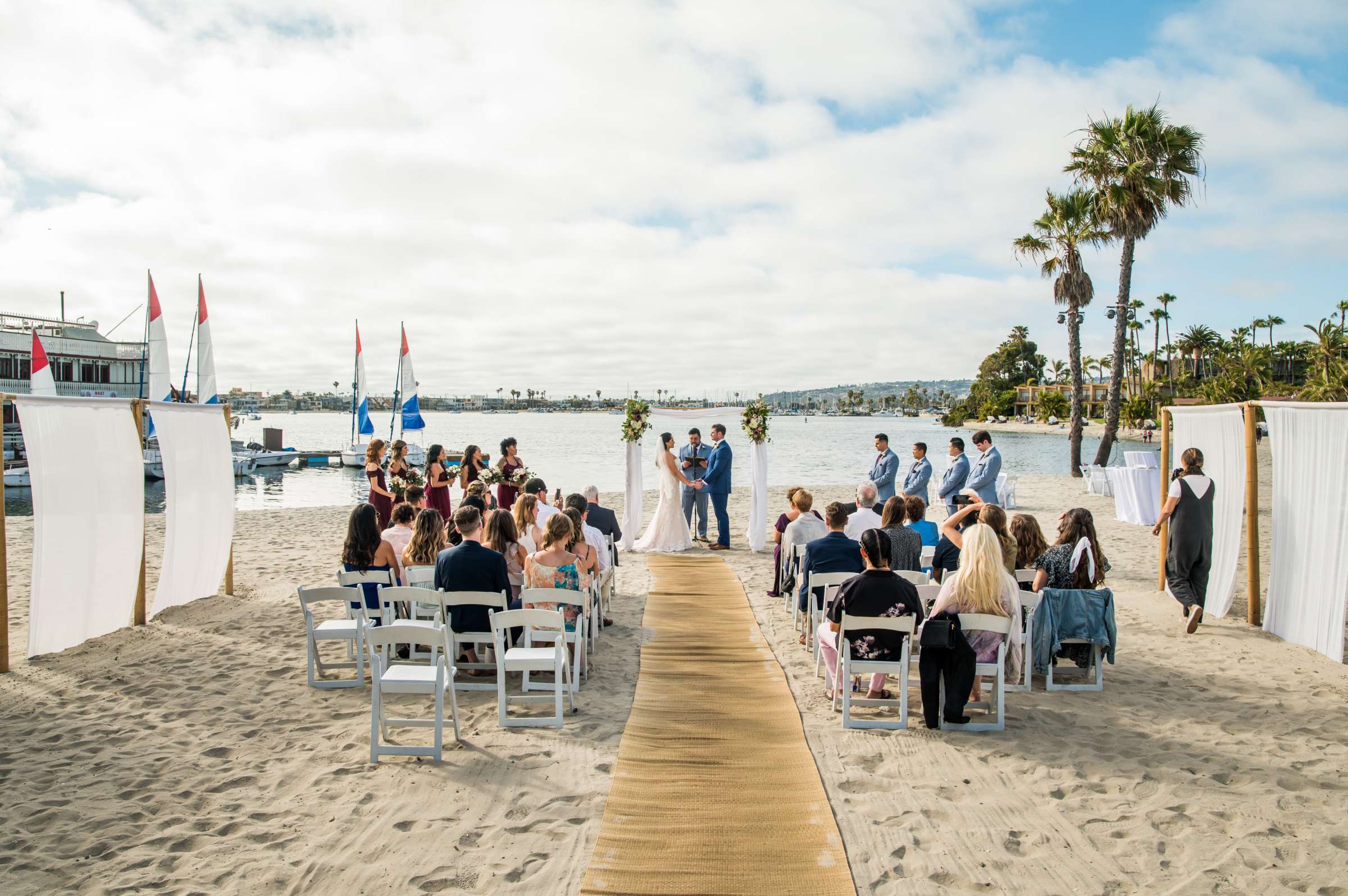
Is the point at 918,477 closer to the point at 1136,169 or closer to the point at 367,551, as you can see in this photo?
the point at 367,551

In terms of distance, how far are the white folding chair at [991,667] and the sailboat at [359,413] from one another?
34589mm

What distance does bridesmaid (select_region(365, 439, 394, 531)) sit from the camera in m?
9.78

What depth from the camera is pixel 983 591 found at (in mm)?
5453

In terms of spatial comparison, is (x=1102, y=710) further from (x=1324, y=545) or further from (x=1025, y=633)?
(x=1324, y=545)

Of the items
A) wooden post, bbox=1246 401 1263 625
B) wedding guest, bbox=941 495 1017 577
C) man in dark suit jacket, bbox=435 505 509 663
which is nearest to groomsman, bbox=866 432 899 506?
wooden post, bbox=1246 401 1263 625

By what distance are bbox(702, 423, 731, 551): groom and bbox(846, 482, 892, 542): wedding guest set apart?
4616mm

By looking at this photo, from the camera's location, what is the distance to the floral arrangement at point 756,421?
13.1m

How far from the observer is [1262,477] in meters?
30.0

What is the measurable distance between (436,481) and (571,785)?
22.2 feet

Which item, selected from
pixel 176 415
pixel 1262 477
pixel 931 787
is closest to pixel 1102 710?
pixel 931 787

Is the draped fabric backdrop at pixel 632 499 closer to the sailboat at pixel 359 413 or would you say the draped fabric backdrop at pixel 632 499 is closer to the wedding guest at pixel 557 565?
the wedding guest at pixel 557 565

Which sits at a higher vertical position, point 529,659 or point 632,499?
point 632,499

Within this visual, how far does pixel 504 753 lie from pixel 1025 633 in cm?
409

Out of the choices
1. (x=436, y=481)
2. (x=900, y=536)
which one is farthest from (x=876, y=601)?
(x=436, y=481)
